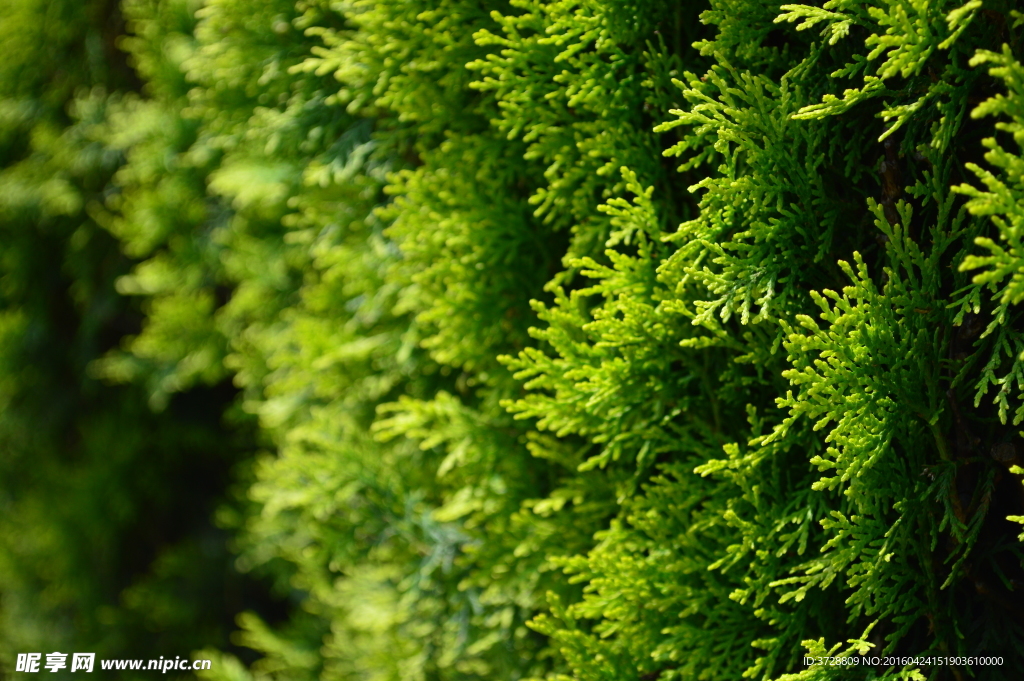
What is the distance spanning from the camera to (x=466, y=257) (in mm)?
2211

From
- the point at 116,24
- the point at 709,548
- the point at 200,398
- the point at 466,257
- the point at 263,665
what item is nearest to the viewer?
the point at 709,548

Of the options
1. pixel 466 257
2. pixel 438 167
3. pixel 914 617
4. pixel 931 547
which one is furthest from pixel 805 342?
pixel 438 167

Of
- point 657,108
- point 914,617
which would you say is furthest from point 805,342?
point 657,108

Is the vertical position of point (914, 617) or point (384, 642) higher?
point (914, 617)

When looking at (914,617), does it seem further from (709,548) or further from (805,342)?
(805,342)

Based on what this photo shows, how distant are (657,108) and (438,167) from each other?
0.69m

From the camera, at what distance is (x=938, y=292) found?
1.63 m

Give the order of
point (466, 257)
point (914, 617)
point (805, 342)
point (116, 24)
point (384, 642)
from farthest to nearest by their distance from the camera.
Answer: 1. point (116, 24)
2. point (384, 642)
3. point (466, 257)
4. point (914, 617)
5. point (805, 342)

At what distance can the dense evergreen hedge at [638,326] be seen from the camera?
1556 millimetres

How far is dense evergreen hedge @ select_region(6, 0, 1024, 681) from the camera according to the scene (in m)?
1.56

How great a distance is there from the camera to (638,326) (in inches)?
73.6

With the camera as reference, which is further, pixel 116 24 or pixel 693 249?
pixel 116 24

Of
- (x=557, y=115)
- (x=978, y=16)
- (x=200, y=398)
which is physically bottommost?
(x=200, y=398)

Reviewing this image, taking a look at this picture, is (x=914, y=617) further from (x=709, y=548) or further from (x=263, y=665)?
(x=263, y=665)
